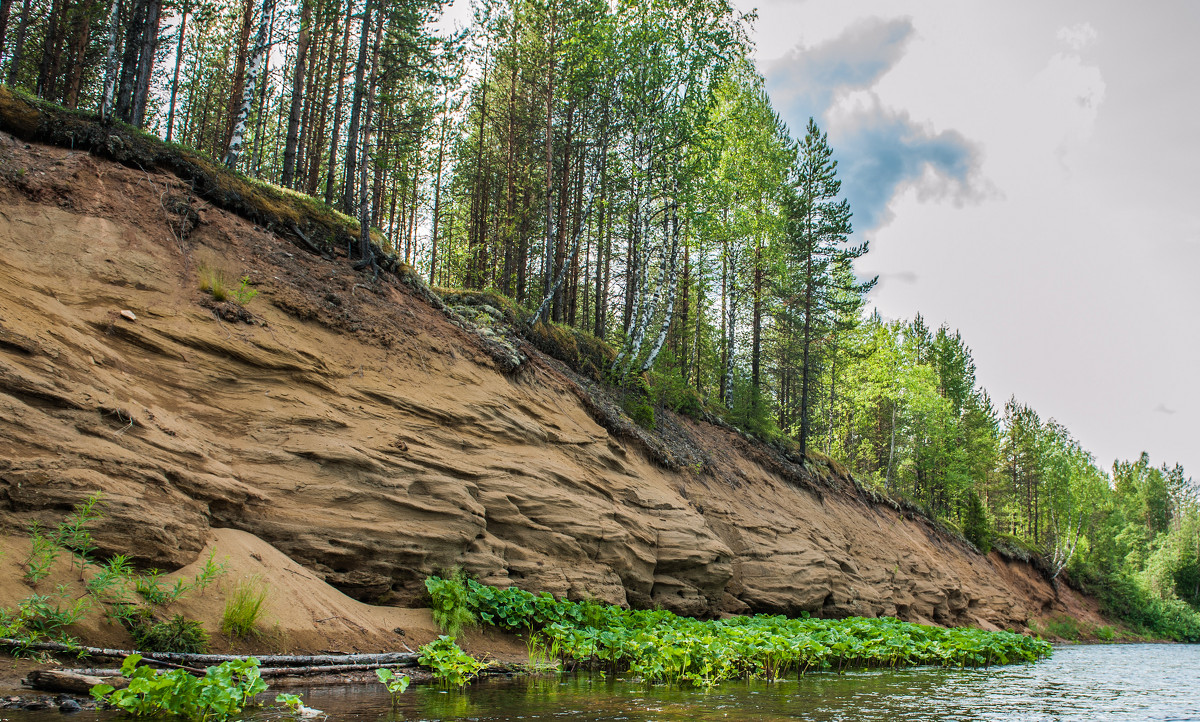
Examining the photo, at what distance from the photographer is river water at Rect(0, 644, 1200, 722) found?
212 inches

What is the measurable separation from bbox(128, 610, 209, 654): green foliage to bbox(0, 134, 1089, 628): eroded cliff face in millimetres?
899

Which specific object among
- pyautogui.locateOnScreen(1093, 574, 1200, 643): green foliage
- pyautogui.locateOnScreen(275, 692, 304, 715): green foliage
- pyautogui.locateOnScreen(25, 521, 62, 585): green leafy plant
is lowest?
pyautogui.locateOnScreen(1093, 574, 1200, 643): green foliage

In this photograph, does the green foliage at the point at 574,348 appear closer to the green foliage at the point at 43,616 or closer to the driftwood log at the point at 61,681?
the green foliage at the point at 43,616

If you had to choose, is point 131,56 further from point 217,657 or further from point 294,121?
point 217,657

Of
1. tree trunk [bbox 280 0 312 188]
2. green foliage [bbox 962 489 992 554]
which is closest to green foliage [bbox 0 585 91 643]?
tree trunk [bbox 280 0 312 188]

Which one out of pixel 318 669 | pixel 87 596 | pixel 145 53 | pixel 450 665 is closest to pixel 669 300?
pixel 145 53

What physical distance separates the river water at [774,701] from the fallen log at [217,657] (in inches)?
19.7

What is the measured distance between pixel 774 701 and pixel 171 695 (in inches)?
222

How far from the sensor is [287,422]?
31.2ft

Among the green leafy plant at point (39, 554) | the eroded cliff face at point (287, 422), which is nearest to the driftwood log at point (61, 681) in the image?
the green leafy plant at point (39, 554)

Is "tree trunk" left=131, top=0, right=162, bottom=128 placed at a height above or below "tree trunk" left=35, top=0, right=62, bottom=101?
below

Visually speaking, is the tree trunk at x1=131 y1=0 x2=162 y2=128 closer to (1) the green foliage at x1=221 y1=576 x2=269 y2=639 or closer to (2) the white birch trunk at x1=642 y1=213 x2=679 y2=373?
(1) the green foliage at x1=221 y1=576 x2=269 y2=639

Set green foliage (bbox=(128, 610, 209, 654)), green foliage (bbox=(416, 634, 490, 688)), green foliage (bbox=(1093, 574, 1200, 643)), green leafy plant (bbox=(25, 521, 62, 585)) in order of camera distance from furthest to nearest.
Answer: green foliage (bbox=(1093, 574, 1200, 643)), green foliage (bbox=(416, 634, 490, 688)), green foliage (bbox=(128, 610, 209, 654)), green leafy plant (bbox=(25, 521, 62, 585))

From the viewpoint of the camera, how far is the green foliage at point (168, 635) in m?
5.77
